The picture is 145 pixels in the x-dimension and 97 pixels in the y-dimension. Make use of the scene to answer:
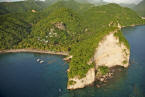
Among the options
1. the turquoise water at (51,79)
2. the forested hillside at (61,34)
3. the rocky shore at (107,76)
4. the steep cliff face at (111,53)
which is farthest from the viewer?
the forested hillside at (61,34)

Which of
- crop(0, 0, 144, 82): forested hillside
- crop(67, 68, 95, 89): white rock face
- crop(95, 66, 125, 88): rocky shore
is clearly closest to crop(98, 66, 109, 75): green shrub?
crop(95, 66, 125, 88): rocky shore

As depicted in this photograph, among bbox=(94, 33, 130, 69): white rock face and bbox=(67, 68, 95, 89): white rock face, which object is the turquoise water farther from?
bbox=(94, 33, 130, 69): white rock face

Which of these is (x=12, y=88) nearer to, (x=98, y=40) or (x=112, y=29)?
(x=98, y=40)

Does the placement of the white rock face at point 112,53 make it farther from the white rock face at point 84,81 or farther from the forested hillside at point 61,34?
the white rock face at point 84,81

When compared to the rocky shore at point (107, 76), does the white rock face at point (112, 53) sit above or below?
above

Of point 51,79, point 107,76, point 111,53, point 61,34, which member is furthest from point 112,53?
point 61,34

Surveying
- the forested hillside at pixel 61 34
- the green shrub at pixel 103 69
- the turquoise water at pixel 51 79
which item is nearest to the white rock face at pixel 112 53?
the green shrub at pixel 103 69

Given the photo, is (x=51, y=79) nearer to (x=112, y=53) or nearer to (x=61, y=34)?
(x=112, y=53)

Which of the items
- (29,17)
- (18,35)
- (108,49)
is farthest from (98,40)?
(29,17)
